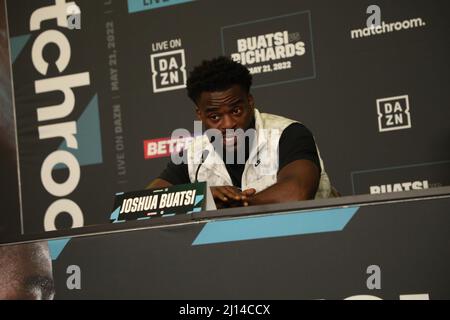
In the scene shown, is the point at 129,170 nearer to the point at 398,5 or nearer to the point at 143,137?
the point at 143,137

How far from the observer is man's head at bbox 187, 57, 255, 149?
10.3 ft

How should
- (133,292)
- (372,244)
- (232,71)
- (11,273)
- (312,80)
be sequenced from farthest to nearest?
(312,80)
(232,71)
(11,273)
(133,292)
(372,244)

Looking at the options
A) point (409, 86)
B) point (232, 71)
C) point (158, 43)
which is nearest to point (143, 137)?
point (158, 43)

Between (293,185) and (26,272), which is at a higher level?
(293,185)

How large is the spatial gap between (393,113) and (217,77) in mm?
1048

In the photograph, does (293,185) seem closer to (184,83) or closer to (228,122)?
(228,122)

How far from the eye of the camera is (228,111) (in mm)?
3139

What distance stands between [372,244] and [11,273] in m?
1.08

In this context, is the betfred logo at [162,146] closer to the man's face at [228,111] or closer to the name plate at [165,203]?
the man's face at [228,111]

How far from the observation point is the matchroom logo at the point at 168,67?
4238 millimetres

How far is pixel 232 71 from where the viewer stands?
3232 mm

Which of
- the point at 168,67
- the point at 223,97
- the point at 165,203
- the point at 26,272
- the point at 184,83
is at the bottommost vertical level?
the point at 26,272

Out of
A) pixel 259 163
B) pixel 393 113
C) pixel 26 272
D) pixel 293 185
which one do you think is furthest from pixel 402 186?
pixel 26 272

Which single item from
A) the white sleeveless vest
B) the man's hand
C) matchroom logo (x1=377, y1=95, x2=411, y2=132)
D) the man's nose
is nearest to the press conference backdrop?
matchroom logo (x1=377, y1=95, x2=411, y2=132)
